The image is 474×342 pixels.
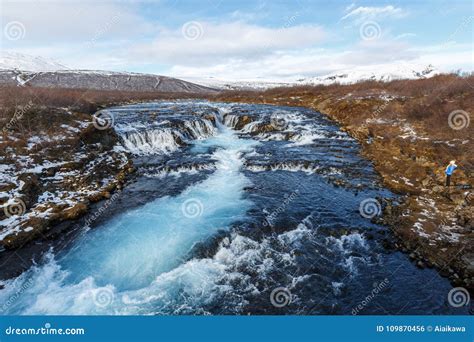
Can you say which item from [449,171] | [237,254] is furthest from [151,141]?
[449,171]

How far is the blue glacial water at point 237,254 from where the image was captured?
27.3 feet

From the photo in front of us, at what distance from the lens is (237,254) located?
10.3 metres

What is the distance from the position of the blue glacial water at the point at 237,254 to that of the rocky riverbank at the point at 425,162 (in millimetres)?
852

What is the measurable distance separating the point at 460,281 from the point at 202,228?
914cm

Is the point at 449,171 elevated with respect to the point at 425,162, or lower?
elevated

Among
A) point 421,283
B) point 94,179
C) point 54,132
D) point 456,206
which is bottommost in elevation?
point 421,283

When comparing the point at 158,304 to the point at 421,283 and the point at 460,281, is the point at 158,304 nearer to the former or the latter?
the point at 421,283

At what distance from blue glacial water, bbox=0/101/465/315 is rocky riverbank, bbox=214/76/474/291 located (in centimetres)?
85

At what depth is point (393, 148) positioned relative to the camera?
68.1ft

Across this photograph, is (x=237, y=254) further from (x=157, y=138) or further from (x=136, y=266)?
(x=157, y=138)

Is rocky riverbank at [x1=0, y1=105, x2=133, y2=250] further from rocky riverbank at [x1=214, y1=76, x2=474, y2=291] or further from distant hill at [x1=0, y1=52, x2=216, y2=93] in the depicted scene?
distant hill at [x1=0, y1=52, x2=216, y2=93]

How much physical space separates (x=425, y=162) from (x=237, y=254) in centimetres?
1387

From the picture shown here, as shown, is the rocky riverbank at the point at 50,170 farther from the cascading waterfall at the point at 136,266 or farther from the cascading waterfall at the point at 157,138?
the cascading waterfall at the point at 136,266

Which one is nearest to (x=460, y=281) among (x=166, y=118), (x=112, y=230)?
(x=112, y=230)
